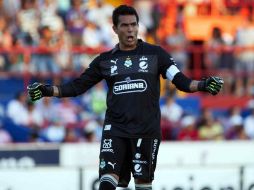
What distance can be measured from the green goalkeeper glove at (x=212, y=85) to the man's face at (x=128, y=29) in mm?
820

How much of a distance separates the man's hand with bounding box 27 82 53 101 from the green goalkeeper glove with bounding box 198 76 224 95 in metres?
1.48

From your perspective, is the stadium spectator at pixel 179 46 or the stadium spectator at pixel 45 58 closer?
the stadium spectator at pixel 45 58

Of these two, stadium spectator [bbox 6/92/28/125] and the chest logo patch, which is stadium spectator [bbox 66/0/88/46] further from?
the chest logo patch

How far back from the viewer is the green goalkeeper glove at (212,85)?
8.36 m

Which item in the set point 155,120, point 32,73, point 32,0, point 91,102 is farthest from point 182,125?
point 155,120

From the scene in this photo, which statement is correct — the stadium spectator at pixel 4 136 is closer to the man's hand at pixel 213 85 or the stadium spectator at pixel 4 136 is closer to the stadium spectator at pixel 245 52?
the stadium spectator at pixel 245 52

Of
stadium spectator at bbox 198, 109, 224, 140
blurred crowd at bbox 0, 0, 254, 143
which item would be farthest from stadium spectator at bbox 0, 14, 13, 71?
stadium spectator at bbox 198, 109, 224, 140

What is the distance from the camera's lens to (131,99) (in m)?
8.69

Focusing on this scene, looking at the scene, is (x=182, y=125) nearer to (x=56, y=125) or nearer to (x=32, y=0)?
(x=56, y=125)

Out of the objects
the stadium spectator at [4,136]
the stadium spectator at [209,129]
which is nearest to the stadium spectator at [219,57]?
the stadium spectator at [209,129]

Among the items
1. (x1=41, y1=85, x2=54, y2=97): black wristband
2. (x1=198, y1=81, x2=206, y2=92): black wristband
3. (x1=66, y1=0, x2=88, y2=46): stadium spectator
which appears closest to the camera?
(x1=198, y1=81, x2=206, y2=92): black wristband

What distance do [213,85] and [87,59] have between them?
9938 mm

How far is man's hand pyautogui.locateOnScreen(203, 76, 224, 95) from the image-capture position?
836 centimetres

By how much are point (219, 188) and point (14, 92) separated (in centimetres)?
622
